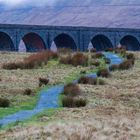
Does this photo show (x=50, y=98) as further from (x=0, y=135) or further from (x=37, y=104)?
(x=0, y=135)

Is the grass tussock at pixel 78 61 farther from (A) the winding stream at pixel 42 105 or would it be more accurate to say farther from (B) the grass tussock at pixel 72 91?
(B) the grass tussock at pixel 72 91

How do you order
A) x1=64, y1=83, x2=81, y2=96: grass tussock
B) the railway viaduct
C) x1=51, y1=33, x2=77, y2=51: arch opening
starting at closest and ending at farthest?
x1=64, y1=83, x2=81, y2=96: grass tussock → the railway viaduct → x1=51, y1=33, x2=77, y2=51: arch opening

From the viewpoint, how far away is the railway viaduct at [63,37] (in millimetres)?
76625

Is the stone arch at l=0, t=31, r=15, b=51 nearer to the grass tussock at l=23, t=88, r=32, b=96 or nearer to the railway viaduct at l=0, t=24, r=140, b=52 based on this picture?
the railway viaduct at l=0, t=24, r=140, b=52

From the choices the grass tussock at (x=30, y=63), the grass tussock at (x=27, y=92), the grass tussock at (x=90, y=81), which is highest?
the grass tussock at (x=27, y=92)

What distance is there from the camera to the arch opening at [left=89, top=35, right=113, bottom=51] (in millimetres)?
93387

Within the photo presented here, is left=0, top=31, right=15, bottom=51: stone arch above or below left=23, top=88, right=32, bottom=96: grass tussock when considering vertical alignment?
below

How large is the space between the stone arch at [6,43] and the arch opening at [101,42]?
60.8 feet

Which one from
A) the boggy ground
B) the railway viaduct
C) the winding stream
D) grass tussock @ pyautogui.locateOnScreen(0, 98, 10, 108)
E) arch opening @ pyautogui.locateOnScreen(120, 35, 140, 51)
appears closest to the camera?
the boggy ground

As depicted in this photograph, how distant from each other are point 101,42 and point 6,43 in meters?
23.3

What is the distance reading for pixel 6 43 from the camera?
7931cm

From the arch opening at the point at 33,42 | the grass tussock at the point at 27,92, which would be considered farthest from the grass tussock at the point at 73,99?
the arch opening at the point at 33,42

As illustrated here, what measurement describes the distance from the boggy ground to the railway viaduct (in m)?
50.2

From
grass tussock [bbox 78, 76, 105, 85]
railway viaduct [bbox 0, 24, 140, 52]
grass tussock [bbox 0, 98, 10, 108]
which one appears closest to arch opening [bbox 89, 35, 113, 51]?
railway viaduct [bbox 0, 24, 140, 52]
